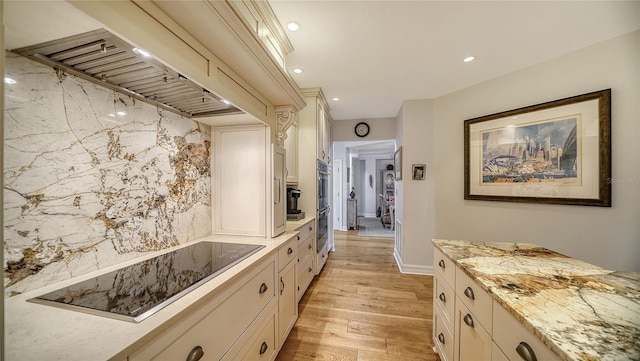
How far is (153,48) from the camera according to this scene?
75 cm

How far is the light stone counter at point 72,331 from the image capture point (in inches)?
20.2

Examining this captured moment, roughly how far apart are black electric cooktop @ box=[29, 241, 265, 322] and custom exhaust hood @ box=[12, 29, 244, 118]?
89cm

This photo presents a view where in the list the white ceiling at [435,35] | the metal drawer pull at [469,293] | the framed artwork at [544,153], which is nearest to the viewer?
the metal drawer pull at [469,293]

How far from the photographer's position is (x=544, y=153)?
85.4 inches

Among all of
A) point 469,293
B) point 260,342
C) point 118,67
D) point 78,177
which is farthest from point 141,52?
point 469,293

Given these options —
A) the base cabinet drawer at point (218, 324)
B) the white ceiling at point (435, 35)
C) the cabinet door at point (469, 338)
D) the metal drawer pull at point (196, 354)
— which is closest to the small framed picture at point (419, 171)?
the white ceiling at point (435, 35)

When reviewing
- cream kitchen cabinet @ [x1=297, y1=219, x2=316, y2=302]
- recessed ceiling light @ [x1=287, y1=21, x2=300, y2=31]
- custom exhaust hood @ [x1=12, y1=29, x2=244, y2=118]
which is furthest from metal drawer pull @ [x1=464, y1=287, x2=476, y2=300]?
recessed ceiling light @ [x1=287, y1=21, x2=300, y2=31]

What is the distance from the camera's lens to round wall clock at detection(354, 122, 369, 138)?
13.4 ft

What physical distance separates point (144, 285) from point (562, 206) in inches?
133

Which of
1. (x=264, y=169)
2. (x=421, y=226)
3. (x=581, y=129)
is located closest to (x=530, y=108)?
(x=581, y=129)

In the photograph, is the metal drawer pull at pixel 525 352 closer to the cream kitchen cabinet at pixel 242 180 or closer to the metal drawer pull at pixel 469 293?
the metal drawer pull at pixel 469 293

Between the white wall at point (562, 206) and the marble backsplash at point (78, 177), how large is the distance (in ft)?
10.4

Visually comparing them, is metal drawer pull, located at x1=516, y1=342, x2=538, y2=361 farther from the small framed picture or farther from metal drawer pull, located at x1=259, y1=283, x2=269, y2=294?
the small framed picture

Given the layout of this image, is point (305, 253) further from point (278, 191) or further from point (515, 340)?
point (515, 340)
